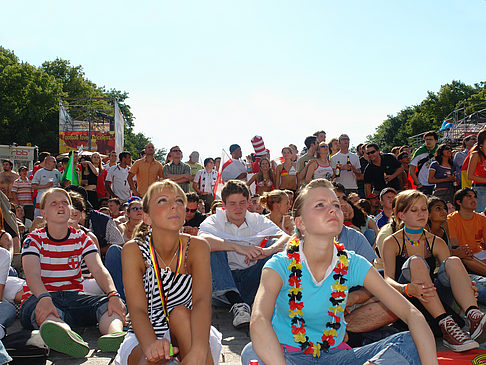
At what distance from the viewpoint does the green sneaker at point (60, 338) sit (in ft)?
10.9

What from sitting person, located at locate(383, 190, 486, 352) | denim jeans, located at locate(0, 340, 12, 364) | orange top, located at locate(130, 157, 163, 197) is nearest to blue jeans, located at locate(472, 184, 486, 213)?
sitting person, located at locate(383, 190, 486, 352)

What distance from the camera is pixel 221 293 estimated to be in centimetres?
498

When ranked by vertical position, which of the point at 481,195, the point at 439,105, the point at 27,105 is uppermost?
the point at 439,105

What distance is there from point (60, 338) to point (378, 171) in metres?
7.01

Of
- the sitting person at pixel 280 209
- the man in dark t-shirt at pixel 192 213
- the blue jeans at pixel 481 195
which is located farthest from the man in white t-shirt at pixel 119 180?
the blue jeans at pixel 481 195

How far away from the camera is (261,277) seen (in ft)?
8.79

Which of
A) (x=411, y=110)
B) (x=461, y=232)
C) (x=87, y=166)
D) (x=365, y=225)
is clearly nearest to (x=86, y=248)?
(x=365, y=225)

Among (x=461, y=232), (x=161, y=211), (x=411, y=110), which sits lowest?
(x=461, y=232)

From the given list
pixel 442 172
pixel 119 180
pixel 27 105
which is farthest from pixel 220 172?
pixel 27 105

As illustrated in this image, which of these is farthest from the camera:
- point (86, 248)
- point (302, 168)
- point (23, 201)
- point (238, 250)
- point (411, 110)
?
point (411, 110)

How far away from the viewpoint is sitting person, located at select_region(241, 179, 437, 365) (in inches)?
102

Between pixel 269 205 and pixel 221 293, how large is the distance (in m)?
1.90

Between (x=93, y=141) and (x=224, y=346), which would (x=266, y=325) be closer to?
(x=224, y=346)

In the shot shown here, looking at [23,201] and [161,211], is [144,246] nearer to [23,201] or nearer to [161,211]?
[161,211]
